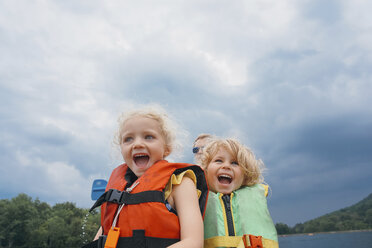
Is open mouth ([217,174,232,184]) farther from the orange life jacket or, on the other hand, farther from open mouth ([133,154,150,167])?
open mouth ([133,154,150,167])

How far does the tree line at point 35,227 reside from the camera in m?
48.5

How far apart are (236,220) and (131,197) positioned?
1.17 meters

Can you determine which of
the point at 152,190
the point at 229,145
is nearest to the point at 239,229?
the point at 229,145

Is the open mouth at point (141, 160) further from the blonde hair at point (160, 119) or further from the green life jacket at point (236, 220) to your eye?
the green life jacket at point (236, 220)

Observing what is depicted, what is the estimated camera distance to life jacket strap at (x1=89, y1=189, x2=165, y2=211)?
2484mm

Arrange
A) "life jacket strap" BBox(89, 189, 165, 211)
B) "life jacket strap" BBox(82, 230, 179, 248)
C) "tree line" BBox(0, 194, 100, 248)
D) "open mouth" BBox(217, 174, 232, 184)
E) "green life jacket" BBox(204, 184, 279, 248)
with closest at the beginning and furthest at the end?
"life jacket strap" BBox(82, 230, 179, 248) → "life jacket strap" BBox(89, 189, 165, 211) → "green life jacket" BBox(204, 184, 279, 248) → "open mouth" BBox(217, 174, 232, 184) → "tree line" BBox(0, 194, 100, 248)

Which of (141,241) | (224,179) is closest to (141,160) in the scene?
(141,241)

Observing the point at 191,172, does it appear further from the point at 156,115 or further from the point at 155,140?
the point at 156,115

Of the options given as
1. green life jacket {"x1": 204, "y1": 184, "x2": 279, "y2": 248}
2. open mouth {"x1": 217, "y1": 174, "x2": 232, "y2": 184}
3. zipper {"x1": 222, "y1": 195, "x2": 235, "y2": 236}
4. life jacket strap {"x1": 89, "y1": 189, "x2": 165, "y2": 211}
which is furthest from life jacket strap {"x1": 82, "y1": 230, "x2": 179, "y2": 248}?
open mouth {"x1": 217, "y1": 174, "x2": 232, "y2": 184}

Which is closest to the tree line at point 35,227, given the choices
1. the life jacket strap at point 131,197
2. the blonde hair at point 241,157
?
the blonde hair at point 241,157

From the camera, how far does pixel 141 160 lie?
2859 mm

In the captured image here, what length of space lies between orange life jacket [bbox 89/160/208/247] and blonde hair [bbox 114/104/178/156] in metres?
0.29

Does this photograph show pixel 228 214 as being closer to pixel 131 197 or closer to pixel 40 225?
pixel 131 197

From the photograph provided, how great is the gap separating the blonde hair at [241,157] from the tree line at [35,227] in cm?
4661
